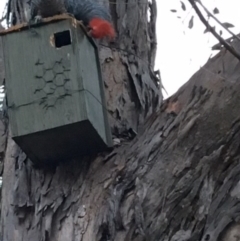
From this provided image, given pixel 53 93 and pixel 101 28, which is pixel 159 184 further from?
pixel 101 28

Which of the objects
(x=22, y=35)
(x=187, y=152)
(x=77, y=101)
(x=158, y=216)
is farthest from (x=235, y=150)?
(x=22, y=35)

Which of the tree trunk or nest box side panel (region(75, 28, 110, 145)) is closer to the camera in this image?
the tree trunk

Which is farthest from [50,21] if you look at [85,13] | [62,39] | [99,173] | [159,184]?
[159,184]

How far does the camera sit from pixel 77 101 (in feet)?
A: 6.77

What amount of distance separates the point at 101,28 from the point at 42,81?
0.29 meters

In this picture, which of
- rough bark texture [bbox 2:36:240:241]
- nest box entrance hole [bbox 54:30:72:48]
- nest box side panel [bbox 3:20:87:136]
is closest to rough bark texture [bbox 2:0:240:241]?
rough bark texture [bbox 2:36:240:241]

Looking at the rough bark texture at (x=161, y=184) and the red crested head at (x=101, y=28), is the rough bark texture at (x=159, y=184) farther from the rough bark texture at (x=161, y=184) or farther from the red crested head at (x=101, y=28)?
the red crested head at (x=101, y=28)

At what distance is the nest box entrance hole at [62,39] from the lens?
7.05 ft

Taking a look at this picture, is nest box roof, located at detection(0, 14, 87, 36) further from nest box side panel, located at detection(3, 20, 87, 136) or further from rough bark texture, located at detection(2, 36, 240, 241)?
rough bark texture, located at detection(2, 36, 240, 241)

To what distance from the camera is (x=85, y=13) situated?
2307 millimetres

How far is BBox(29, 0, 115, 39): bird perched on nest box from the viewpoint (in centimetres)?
218

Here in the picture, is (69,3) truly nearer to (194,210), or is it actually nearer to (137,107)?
(137,107)

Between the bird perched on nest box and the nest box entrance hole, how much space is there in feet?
0.25

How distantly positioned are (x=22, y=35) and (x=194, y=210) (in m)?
0.74
